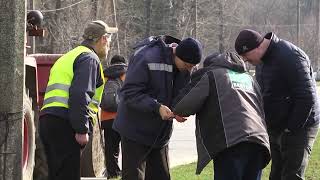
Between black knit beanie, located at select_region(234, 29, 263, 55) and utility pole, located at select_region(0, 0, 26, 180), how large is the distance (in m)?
2.74

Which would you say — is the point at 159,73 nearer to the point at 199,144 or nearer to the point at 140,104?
the point at 140,104

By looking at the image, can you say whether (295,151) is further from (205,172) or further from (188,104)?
(205,172)

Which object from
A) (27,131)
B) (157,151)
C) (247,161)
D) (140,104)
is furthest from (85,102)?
(27,131)

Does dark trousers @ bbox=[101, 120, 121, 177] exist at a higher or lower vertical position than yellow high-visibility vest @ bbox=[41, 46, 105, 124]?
lower

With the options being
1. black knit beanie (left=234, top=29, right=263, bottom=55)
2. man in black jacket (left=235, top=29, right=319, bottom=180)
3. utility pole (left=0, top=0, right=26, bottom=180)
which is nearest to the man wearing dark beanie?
black knit beanie (left=234, top=29, right=263, bottom=55)

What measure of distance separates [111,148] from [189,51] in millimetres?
4095

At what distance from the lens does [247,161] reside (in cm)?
514

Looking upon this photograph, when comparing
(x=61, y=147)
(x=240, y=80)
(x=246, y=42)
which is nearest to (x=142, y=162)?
(x=61, y=147)

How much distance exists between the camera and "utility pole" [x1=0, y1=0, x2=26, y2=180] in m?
3.23

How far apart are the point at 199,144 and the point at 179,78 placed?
2.51 feet

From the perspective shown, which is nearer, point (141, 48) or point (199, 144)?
point (199, 144)

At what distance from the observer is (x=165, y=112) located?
5.34 m

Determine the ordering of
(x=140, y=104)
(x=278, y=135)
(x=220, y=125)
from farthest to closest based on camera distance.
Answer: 1. (x=278, y=135)
2. (x=140, y=104)
3. (x=220, y=125)

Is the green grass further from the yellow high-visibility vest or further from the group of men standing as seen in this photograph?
the yellow high-visibility vest
